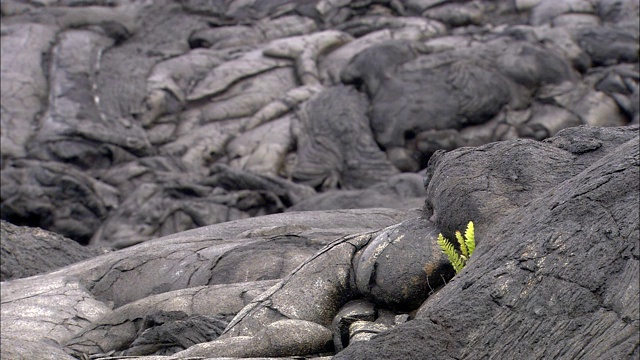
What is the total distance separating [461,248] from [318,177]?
16009mm

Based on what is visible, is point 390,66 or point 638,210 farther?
point 390,66

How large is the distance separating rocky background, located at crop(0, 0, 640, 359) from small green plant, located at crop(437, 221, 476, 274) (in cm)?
14

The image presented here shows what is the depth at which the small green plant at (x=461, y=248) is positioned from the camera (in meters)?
5.79

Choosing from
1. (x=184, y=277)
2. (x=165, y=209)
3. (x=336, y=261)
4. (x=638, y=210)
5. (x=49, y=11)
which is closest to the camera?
(x=638, y=210)

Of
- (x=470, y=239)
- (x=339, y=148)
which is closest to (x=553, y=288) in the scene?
(x=470, y=239)

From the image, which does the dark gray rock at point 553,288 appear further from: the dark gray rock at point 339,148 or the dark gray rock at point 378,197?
the dark gray rock at point 339,148

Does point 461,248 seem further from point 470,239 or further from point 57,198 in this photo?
point 57,198

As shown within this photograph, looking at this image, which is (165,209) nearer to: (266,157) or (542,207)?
(266,157)

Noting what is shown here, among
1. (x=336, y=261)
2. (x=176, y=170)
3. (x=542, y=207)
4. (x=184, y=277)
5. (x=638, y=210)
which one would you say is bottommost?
(x=176, y=170)

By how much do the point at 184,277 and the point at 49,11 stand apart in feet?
63.9

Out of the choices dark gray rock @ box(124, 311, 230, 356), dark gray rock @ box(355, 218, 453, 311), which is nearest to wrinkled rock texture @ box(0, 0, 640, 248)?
dark gray rock @ box(124, 311, 230, 356)

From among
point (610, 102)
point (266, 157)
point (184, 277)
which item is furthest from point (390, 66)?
point (184, 277)

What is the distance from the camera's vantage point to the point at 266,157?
896 inches

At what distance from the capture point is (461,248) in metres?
5.95
